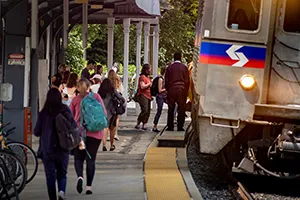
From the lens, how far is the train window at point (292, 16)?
1173 centimetres

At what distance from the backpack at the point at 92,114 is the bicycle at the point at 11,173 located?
43.0 inches

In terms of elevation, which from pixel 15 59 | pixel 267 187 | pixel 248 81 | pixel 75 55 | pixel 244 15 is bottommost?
pixel 267 187

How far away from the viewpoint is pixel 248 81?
11.8 meters

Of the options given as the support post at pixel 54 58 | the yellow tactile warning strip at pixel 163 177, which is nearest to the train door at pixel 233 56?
the yellow tactile warning strip at pixel 163 177

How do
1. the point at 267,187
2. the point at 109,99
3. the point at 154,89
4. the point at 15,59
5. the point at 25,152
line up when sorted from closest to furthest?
the point at 25,152 → the point at 267,187 → the point at 15,59 → the point at 109,99 → the point at 154,89

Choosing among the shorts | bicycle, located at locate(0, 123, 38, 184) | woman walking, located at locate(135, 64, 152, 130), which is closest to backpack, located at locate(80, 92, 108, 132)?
bicycle, located at locate(0, 123, 38, 184)

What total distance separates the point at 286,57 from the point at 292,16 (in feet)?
1.81

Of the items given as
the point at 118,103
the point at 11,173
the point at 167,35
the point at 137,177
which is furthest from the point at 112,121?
the point at 167,35

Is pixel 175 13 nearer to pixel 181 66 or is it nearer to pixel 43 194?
pixel 181 66

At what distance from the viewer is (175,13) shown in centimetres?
4050

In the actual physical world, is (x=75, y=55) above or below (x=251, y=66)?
below

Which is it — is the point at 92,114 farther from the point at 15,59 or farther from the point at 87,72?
the point at 87,72

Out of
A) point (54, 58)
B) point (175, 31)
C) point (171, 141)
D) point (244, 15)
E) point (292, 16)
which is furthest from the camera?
point (175, 31)

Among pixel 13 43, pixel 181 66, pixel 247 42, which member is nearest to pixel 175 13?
pixel 181 66
